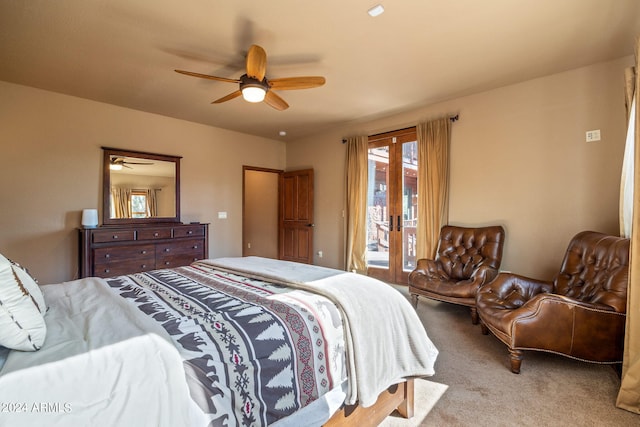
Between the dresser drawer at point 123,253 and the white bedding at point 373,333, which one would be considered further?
the dresser drawer at point 123,253

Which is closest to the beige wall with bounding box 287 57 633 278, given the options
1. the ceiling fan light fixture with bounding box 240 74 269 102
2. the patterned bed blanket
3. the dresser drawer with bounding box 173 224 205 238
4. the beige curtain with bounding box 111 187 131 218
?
the ceiling fan light fixture with bounding box 240 74 269 102

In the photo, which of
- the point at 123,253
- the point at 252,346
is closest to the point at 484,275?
the point at 252,346

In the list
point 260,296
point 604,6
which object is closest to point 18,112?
point 260,296

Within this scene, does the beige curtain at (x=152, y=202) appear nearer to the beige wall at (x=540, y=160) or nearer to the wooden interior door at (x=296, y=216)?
the wooden interior door at (x=296, y=216)

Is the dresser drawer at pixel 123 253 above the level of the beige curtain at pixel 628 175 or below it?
below

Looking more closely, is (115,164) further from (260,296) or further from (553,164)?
(553,164)

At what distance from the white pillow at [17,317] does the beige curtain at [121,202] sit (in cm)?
352

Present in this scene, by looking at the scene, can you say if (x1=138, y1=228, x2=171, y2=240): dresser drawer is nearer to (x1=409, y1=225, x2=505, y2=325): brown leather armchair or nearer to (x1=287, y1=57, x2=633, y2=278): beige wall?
(x1=409, y1=225, x2=505, y2=325): brown leather armchair

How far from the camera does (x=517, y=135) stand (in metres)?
3.48

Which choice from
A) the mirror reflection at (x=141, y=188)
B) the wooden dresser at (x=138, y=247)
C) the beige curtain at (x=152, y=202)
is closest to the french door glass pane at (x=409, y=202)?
the wooden dresser at (x=138, y=247)

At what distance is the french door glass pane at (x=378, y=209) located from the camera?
186 inches

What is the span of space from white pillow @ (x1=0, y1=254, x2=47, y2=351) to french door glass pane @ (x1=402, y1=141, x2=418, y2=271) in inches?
163

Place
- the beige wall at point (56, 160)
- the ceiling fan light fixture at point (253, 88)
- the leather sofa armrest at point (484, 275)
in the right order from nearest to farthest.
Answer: the ceiling fan light fixture at point (253, 88), the leather sofa armrest at point (484, 275), the beige wall at point (56, 160)

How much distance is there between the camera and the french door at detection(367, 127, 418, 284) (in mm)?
4449
